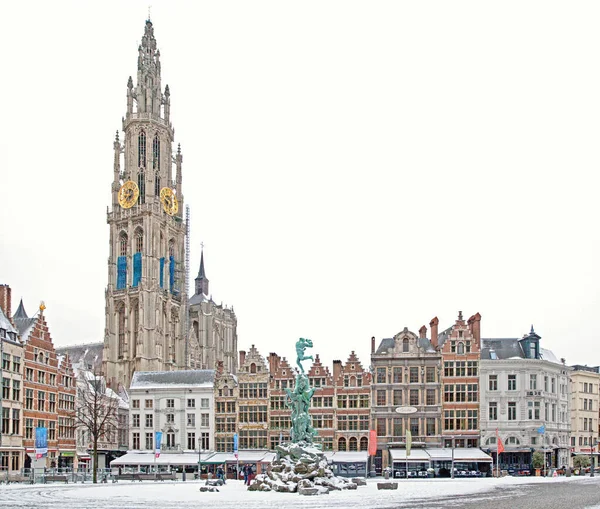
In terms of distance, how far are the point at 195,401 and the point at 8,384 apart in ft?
64.5

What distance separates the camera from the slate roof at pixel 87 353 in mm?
123938

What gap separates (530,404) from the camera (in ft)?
253

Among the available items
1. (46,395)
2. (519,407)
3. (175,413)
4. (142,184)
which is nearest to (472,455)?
(519,407)

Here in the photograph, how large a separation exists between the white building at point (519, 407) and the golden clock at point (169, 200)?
66186 millimetres

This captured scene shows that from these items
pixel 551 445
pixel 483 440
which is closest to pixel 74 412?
pixel 483 440

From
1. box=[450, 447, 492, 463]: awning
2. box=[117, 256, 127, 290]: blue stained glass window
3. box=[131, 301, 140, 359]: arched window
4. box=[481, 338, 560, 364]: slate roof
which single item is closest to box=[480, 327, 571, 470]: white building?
box=[481, 338, 560, 364]: slate roof

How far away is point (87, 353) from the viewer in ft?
416

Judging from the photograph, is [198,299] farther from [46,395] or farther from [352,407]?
[46,395]

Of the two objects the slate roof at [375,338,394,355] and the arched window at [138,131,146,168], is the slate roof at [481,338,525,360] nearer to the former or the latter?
the slate roof at [375,338,394,355]

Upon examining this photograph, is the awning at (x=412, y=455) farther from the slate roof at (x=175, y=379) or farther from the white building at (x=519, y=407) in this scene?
the slate roof at (x=175, y=379)

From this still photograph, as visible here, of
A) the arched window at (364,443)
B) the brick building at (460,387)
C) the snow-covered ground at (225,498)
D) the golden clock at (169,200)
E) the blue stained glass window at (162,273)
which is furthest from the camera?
the golden clock at (169,200)

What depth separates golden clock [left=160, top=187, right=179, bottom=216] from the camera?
133375 millimetres

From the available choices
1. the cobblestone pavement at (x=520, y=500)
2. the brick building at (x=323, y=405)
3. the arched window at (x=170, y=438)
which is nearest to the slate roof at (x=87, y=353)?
the arched window at (x=170, y=438)

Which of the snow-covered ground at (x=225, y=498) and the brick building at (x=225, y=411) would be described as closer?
the snow-covered ground at (x=225, y=498)
